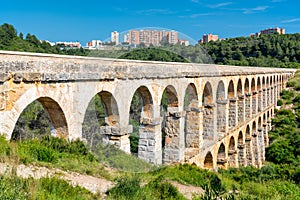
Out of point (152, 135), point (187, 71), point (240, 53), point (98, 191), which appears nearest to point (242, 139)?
point (187, 71)

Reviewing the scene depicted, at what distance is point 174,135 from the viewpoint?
1212 cm

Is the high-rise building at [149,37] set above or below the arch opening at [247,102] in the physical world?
above

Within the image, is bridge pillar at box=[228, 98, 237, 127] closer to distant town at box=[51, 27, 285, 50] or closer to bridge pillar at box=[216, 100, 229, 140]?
bridge pillar at box=[216, 100, 229, 140]

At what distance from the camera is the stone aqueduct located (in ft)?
18.8

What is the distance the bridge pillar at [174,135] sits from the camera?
1205 cm

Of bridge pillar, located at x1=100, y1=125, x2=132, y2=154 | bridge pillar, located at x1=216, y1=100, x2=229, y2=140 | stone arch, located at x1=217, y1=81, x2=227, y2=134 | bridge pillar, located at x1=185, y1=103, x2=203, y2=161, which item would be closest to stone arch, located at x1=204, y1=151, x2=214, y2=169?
bridge pillar, located at x1=185, y1=103, x2=203, y2=161

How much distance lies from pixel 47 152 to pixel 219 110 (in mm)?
13029

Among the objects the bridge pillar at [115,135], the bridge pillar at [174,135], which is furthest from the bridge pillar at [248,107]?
the bridge pillar at [115,135]

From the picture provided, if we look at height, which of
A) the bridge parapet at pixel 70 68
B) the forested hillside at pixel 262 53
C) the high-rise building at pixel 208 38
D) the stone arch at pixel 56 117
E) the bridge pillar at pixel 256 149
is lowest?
the bridge pillar at pixel 256 149

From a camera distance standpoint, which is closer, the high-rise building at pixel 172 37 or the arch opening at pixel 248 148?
the high-rise building at pixel 172 37

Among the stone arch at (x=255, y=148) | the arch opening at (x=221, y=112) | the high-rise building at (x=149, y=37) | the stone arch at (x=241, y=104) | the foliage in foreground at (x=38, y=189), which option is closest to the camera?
the foliage in foreground at (x=38, y=189)

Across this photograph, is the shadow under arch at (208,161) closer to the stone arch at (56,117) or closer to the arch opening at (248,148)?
the arch opening at (248,148)

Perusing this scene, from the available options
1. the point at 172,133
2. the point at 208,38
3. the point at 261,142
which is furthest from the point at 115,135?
the point at 208,38

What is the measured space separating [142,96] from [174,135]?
2.68 meters
